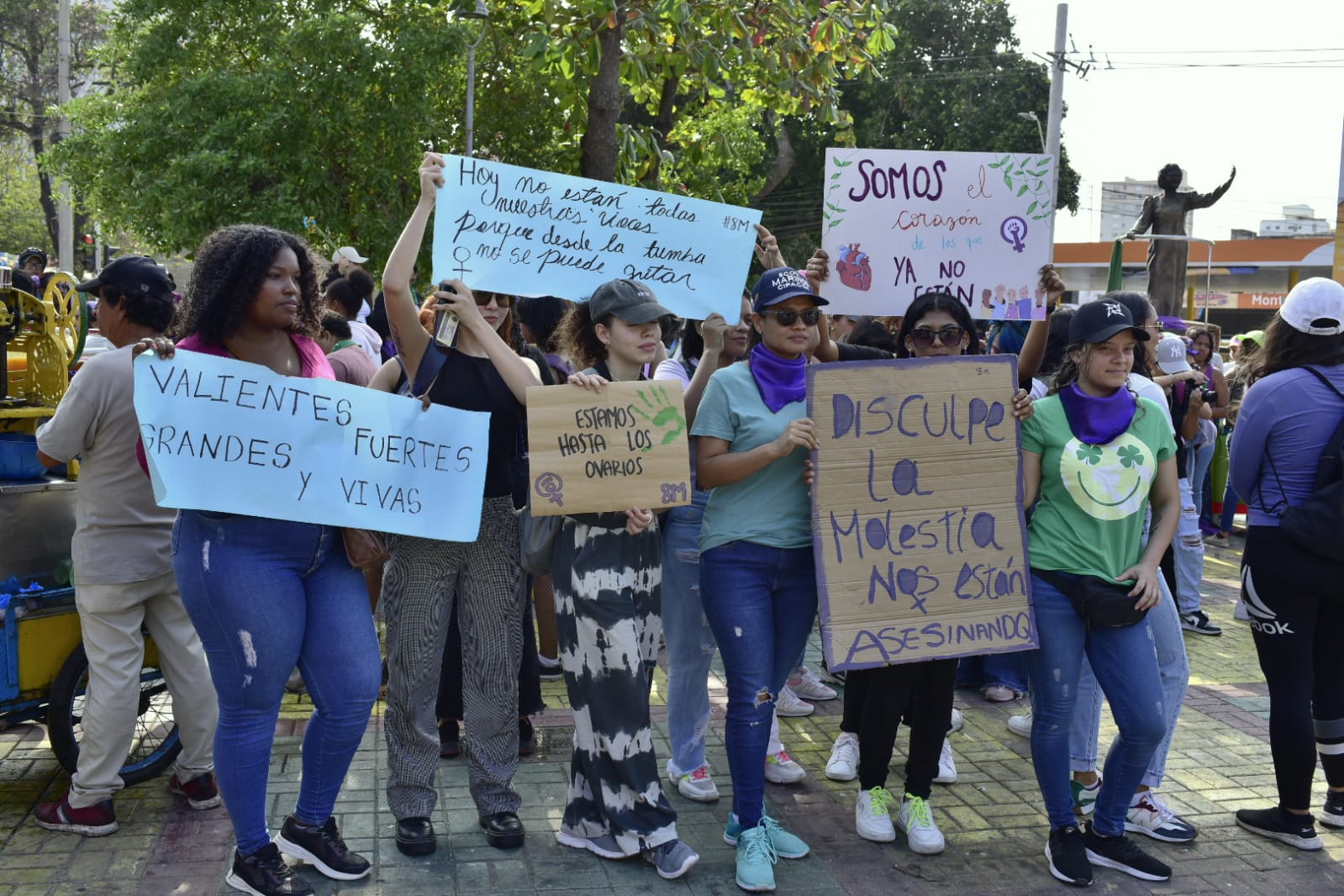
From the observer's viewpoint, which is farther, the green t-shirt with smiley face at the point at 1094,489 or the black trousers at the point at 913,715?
the black trousers at the point at 913,715

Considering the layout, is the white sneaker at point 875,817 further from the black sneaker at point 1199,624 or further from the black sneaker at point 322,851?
the black sneaker at point 1199,624

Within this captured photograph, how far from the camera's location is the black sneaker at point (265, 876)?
12.1 feet

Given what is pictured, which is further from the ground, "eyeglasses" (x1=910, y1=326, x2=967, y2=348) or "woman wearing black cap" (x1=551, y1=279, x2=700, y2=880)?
"eyeglasses" (x1=910, y1=326, x2=967, y2=348)

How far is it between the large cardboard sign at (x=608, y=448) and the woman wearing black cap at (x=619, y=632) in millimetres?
72

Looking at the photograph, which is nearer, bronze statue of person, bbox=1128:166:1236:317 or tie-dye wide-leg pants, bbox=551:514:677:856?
tie-dye wide-leg pants, bbox=551:514:677:856

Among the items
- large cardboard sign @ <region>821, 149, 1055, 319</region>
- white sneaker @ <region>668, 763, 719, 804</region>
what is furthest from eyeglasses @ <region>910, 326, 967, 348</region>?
white sneaker @ <region>668, 763, 719, 804</region>

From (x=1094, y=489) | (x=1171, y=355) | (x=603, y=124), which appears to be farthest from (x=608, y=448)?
(x=603, y=124)

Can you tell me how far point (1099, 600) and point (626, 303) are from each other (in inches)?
71.8

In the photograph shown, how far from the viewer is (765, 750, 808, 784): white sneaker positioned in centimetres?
500

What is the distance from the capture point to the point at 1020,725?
18.8 ft

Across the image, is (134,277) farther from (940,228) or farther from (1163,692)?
(1163,692)

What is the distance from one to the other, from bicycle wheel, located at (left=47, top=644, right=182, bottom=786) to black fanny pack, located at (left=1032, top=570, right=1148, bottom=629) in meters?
3.26

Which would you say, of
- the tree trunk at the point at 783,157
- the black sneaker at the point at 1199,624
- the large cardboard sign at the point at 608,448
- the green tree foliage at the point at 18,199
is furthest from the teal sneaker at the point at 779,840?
the green tree foliage at the point at 18,199

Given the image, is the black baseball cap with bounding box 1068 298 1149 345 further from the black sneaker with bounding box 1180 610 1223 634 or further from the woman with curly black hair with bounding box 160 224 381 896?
the black sneaker with bounding box 1180 610 1223 634
